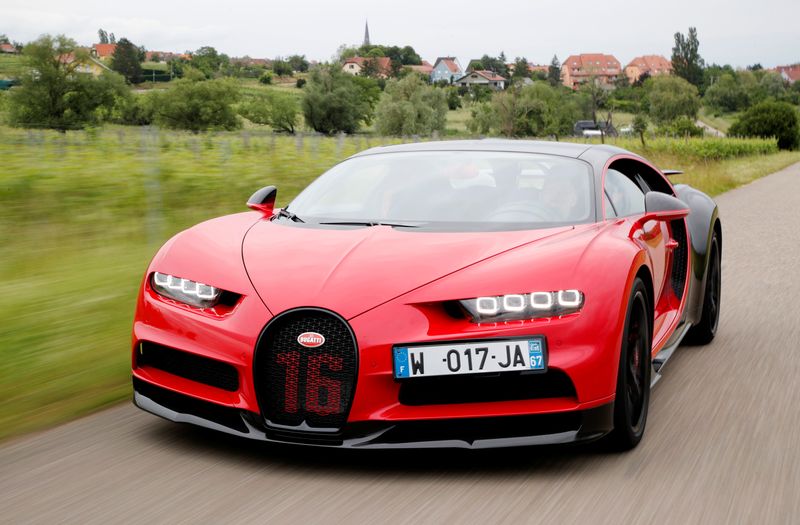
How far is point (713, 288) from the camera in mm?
6164

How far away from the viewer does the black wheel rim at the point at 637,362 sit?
377cm

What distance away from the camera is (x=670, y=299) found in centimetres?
520

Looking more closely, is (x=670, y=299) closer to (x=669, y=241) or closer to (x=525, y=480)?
(x=669, y=241)

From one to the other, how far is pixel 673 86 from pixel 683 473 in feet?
434

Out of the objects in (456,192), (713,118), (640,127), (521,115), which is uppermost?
(456,192)

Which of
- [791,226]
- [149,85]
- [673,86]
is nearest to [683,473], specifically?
[791,226]

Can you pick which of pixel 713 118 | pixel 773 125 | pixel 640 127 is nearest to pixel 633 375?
pixel 640 127

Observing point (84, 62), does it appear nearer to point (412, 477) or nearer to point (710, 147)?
point (710, 147)

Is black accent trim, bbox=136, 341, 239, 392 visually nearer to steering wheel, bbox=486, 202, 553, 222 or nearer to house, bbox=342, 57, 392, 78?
steering wheel, bbox=486, 202, 553, 222

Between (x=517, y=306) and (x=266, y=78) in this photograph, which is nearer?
(x=517, y=306)

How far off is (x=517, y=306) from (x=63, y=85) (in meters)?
57.4

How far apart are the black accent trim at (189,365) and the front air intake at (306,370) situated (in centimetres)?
14

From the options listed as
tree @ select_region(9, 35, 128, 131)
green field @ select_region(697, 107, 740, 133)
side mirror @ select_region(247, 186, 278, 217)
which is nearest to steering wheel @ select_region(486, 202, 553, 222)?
side mirror @ select_region(247, 186, 278, 217)

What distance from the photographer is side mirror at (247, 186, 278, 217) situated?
484 centimetres
